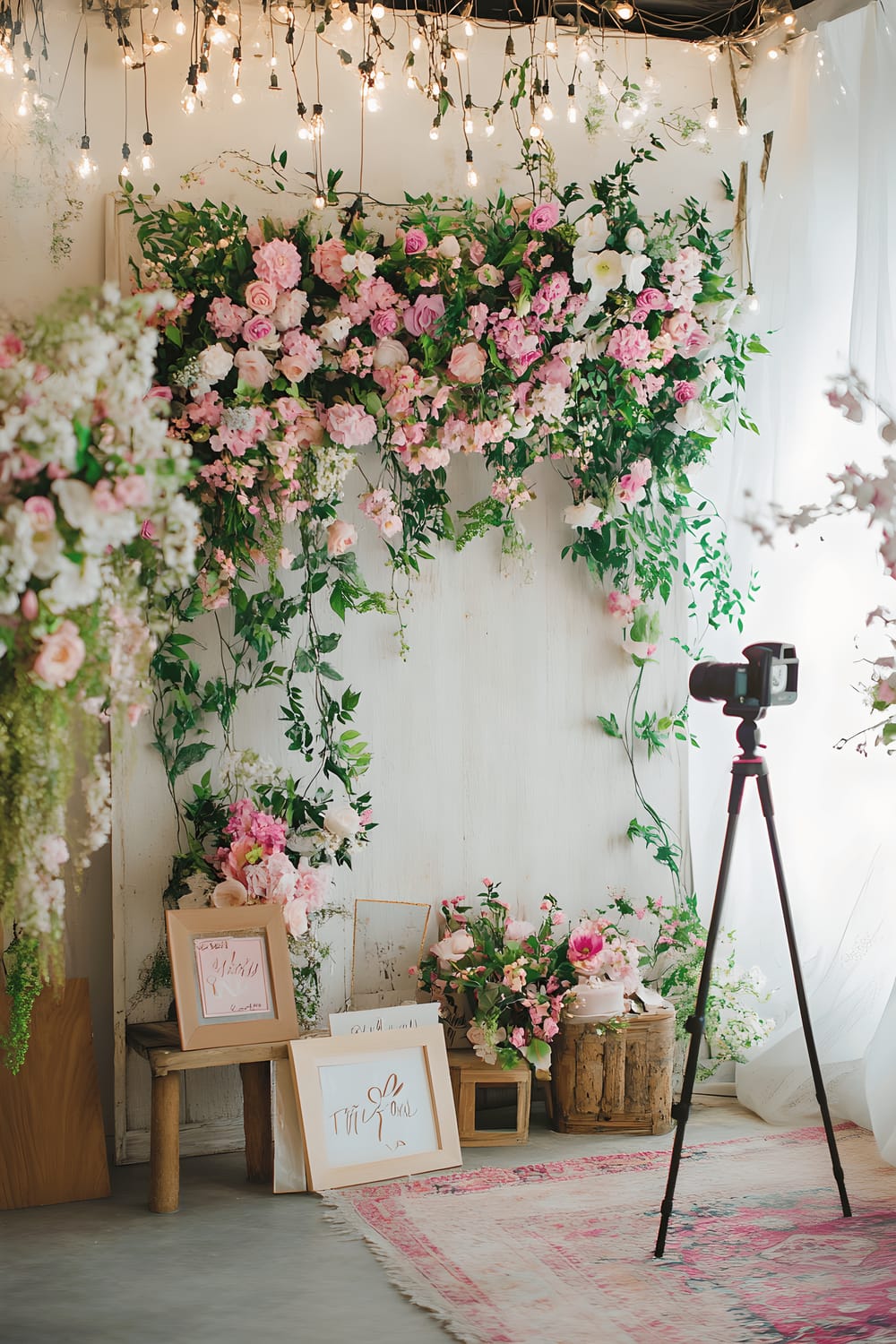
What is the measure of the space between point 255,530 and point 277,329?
0.49m

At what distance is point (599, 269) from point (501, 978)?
1834 mm

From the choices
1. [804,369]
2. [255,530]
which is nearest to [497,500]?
[255,530]

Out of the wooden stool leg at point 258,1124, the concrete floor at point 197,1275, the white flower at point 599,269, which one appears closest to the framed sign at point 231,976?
the wooden stool leg at point 258,1124

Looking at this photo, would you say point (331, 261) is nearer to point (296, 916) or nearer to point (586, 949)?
point (296, 916)

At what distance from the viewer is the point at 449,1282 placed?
2422mm

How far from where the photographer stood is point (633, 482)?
3461mm

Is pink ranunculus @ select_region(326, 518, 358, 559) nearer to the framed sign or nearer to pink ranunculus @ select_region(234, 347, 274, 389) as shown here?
pink ranunculus @ select_region(234, 347, 274, 389)

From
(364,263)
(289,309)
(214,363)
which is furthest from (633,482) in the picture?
(214,363)

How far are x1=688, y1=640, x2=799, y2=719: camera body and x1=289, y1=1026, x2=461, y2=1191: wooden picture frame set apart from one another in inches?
44.8

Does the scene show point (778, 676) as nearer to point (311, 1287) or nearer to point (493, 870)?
point (493, 870)

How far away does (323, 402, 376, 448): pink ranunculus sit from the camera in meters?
3.08

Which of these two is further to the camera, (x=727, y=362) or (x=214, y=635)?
(x=727, y=362)

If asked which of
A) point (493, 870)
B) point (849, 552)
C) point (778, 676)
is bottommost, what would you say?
point (493, 870)

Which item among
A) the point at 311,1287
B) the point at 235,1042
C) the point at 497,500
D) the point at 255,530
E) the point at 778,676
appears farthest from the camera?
the point at 497,500
